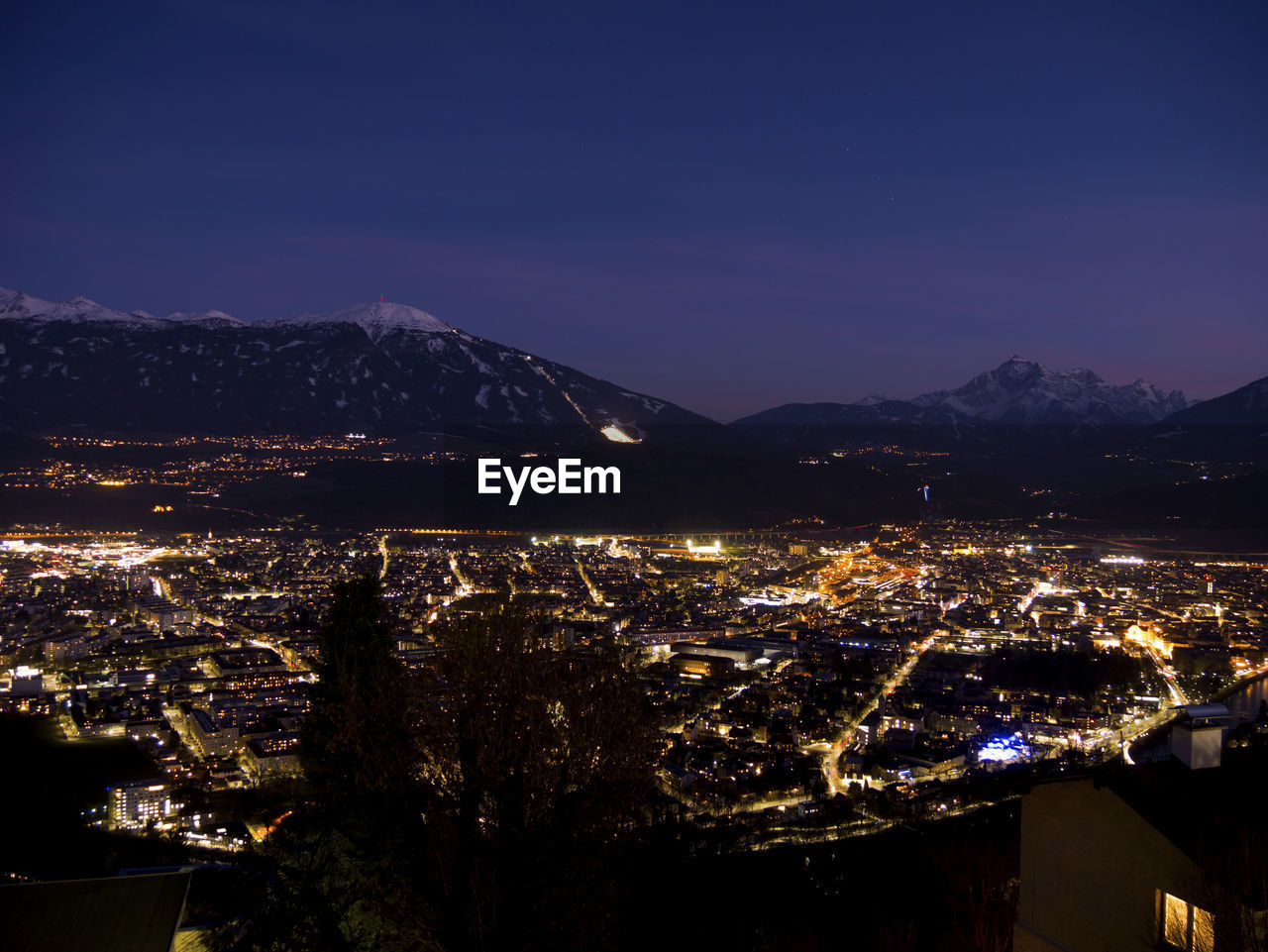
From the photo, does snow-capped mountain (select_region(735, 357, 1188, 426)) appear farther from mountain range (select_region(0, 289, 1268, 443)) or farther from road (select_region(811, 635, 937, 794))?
road (select_region(811, 635, 937, 794))

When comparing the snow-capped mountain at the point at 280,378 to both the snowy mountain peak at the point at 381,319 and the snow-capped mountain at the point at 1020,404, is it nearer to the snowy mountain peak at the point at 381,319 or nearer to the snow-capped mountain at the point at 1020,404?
Result: the snowy mountain peak at the point at 381,319

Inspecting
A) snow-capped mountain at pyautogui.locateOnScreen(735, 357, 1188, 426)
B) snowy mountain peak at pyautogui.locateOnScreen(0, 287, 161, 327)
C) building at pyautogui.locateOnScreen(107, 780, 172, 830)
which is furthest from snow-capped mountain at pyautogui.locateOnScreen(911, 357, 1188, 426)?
building at pyautogui.locateOnScreen(107, 780, 172, 830)

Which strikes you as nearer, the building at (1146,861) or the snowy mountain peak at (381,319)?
the building at (1146,861)

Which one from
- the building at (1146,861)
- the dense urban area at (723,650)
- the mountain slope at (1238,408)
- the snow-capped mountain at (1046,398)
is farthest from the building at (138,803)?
the snow-capped mountain at (1046,398)

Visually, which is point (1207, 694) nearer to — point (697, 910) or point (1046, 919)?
point (697, 910)

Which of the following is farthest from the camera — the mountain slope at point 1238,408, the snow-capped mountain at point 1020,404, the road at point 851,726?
the snow-capped mountain at point 1020,404

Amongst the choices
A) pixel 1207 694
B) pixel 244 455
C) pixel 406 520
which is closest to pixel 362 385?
pixel 244 455
